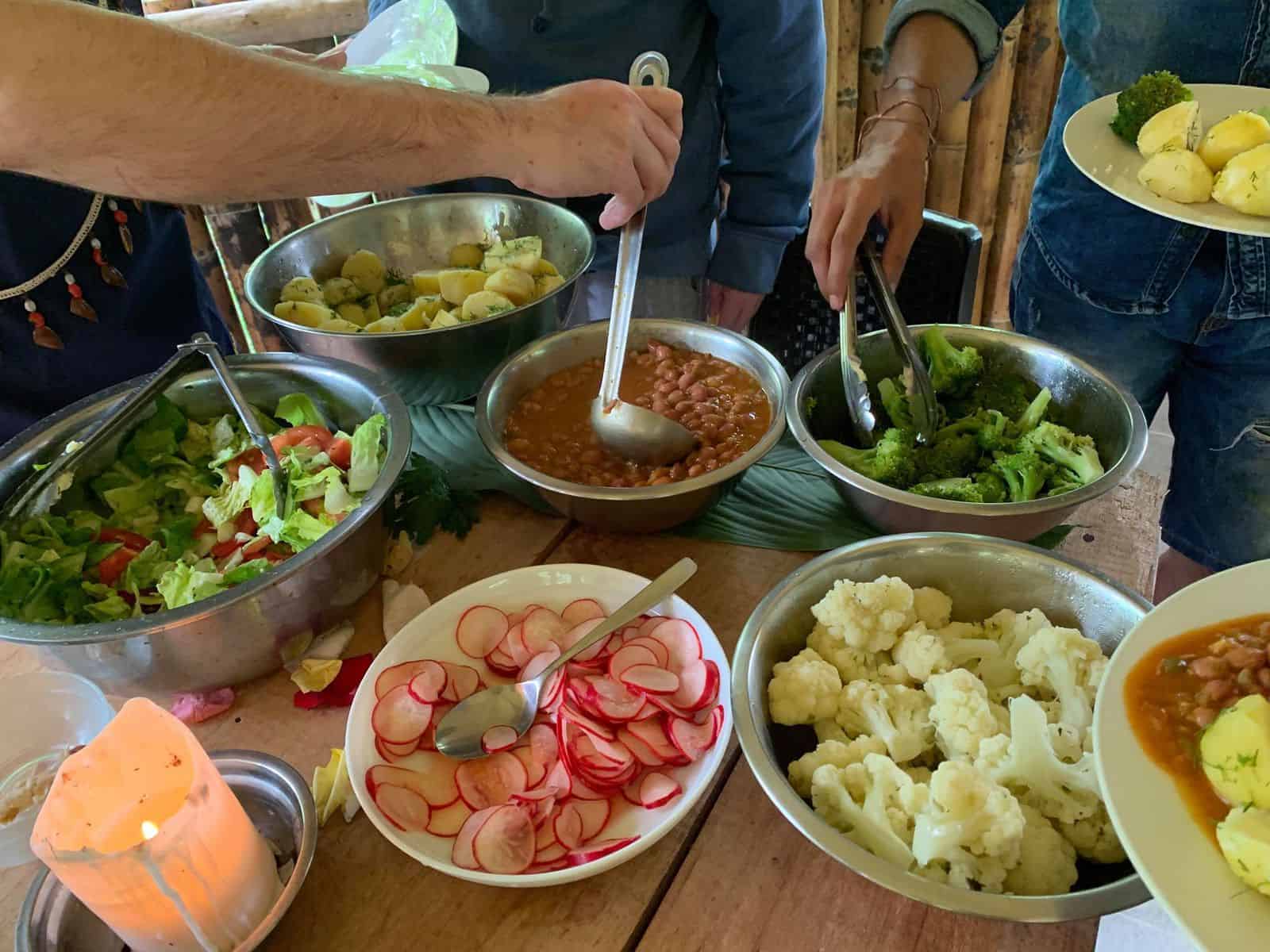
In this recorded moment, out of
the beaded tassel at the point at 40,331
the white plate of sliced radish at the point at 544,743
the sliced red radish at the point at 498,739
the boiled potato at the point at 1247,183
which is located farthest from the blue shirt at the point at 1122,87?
the beaded tassel at the point at 40,331

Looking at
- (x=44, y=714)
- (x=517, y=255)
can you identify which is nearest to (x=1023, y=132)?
(x=517, y=255)

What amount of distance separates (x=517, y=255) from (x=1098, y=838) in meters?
1.46

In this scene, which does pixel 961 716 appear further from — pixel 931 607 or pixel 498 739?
pixel 498 739

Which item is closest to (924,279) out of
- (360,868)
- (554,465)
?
(554,465)

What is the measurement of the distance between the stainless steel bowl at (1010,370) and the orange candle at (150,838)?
871 millimetres

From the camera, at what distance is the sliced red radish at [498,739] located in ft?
3.24

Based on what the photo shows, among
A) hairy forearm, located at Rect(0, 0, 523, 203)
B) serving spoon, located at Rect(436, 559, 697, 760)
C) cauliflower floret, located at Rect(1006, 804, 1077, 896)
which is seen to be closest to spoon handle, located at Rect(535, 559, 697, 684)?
serving spoon, located at Rect(436, 559, 697, 760)

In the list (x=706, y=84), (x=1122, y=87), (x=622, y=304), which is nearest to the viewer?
(x=622, y=304)

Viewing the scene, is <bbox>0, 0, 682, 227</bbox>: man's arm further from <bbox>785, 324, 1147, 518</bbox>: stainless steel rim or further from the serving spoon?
the serving spoon

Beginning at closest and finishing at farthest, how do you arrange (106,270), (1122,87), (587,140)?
(587,140)
(1122,87)
(106,270)

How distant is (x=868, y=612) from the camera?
98cm

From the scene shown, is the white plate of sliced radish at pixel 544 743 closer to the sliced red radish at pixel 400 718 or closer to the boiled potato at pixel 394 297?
the sliced red radish at pixel 400 718

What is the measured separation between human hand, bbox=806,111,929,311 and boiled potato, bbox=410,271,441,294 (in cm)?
78

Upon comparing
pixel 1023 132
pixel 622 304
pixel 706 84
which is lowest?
pixel 1023 132
